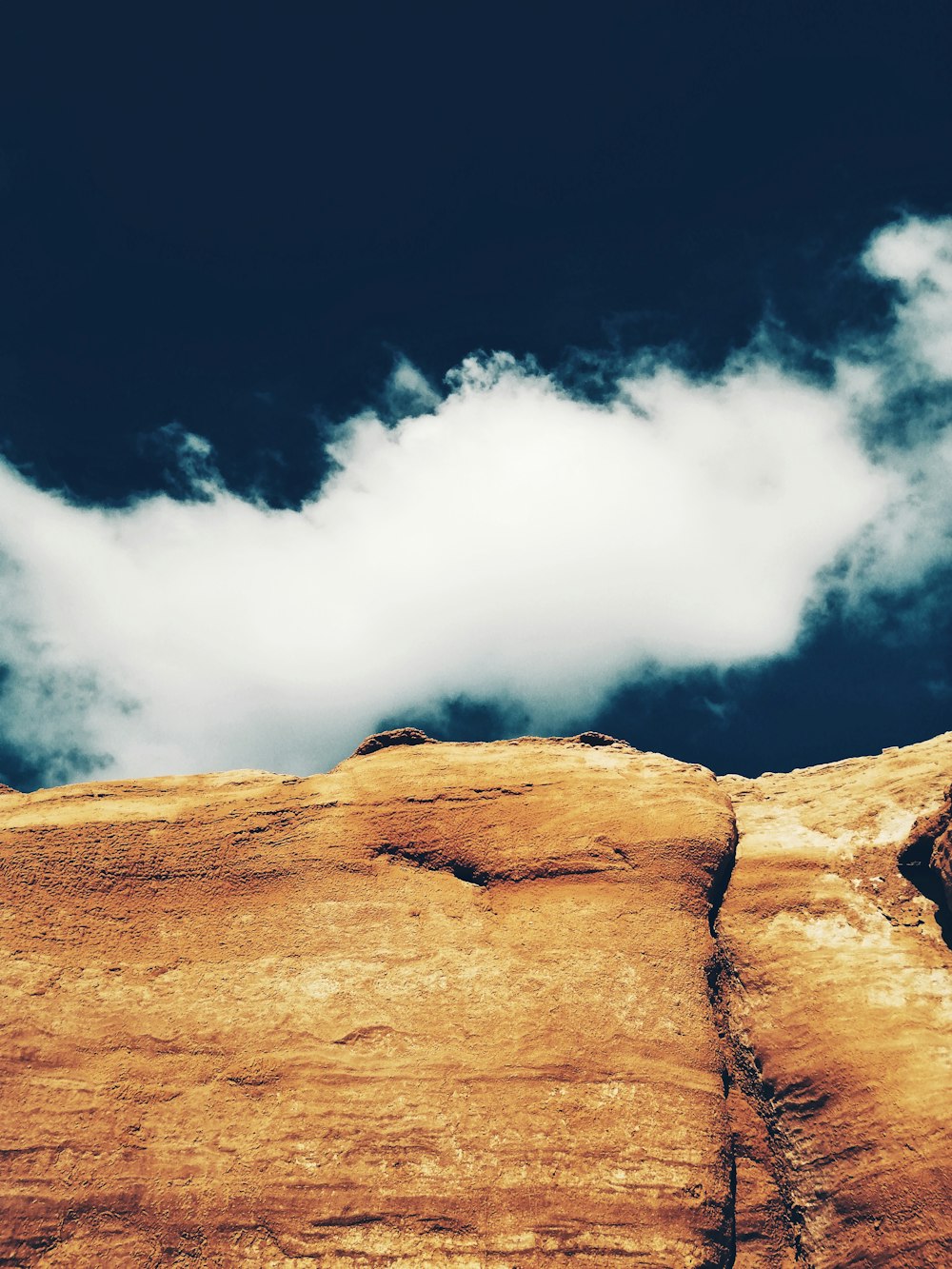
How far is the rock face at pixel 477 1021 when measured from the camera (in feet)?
30.4

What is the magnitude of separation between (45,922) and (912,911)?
12.8 metres

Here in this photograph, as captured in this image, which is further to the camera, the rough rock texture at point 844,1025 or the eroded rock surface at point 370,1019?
the rough rock texture at point 844,1025

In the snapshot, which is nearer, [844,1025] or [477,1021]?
[844,1025]

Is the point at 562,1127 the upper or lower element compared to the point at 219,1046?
lower

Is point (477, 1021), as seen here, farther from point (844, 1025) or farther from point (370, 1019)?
point (844, 1025)

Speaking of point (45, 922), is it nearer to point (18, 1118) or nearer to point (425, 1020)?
point (18, 1118)

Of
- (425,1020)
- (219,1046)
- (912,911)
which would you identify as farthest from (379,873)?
(912,911)

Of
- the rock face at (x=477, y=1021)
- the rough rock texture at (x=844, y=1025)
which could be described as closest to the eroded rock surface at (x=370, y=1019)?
the rock face at (x=477, y=1021)

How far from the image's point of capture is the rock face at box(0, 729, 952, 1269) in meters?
9.27

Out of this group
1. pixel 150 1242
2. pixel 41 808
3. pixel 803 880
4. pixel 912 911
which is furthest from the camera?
pixel 41 808

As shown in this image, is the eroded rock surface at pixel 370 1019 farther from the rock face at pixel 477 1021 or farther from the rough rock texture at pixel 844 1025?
the rough rock texture at pixel 844 1025

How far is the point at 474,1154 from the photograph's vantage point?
963cm

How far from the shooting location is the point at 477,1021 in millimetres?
10906

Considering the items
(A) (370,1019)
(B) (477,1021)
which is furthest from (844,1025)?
(A) (370,1019)
